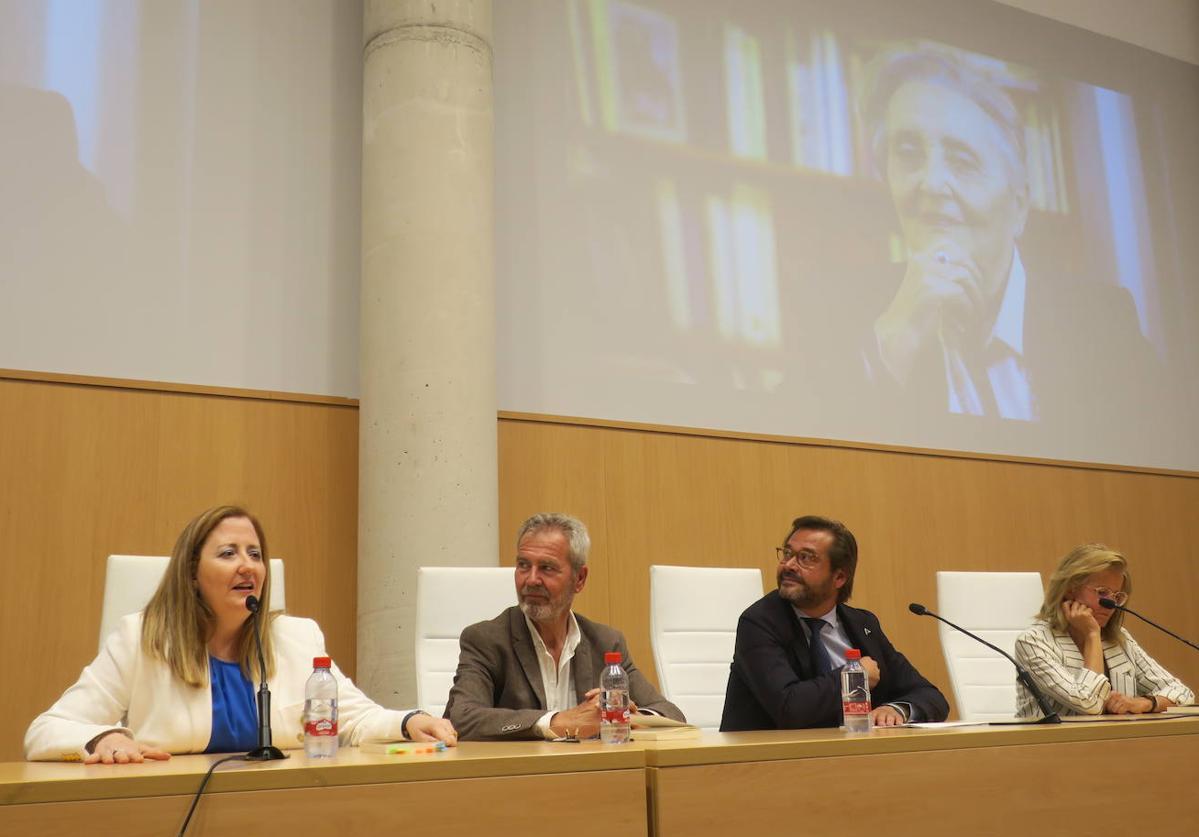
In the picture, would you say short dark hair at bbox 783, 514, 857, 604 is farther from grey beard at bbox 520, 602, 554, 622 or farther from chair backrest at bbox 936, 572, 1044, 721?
chair backrest at bbox 936, 572, 1044, 721

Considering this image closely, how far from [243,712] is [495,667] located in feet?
2.15

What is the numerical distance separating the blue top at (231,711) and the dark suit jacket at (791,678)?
126 cm

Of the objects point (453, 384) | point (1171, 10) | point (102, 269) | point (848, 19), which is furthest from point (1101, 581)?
point (1171, 10)

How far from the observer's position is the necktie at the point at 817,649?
10.1 ft

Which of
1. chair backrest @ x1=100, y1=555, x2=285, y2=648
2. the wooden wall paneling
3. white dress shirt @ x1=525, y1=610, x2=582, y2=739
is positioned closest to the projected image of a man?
the wooden wall paneling

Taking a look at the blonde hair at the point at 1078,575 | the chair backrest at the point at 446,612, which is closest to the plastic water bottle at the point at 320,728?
the chair backrest at the point at 446,612

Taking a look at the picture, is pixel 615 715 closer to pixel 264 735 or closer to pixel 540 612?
pixel 264 735

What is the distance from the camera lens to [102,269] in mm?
4234

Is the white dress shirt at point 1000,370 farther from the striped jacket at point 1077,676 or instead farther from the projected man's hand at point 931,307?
the striped jacket at point 1077,676

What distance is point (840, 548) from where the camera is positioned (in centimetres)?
316

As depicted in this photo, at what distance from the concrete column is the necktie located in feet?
5.13

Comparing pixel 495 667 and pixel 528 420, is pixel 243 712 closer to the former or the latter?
pixel 495 667

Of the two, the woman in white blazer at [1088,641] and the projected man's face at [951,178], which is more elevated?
the projected man's face at [951,178]

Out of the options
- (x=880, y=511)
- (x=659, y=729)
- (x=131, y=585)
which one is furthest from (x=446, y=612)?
(x=880, y=511)
